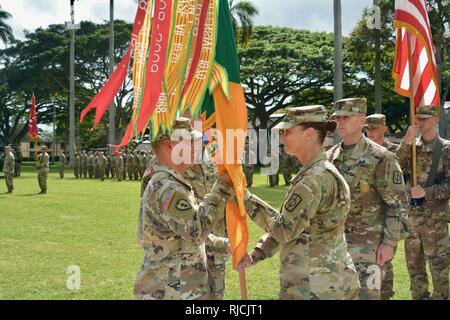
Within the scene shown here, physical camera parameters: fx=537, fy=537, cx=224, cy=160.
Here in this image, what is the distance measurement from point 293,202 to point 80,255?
5.72 metres

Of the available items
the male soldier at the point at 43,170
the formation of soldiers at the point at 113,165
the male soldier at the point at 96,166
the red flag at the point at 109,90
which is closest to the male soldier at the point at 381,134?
the red flag at the point at 109,90

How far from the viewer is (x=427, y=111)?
17.5 feet

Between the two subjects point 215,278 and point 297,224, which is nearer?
point 297,224

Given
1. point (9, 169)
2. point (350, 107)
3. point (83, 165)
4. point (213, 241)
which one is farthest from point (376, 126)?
point (83, 165)

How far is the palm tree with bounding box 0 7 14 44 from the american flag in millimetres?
48893

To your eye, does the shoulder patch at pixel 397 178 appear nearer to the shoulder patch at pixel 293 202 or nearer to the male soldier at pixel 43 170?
the shoulder patch at pixel 293 202

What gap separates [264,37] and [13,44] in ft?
75.8

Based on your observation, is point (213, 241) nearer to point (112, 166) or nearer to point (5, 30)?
point (112, 166)

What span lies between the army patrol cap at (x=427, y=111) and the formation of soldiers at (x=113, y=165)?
2058 cm

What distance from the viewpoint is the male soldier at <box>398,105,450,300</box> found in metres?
5.34

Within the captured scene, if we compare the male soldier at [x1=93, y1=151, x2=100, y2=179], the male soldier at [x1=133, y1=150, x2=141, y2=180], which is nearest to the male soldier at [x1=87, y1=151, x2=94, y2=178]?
the male soldier at [x1=93, y1=151, x2=100, y2=179]

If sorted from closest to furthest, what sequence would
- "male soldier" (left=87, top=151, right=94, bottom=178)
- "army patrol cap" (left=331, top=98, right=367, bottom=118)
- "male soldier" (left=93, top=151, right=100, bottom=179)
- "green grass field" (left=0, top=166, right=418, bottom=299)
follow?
"army patrol cap" (left=331, top=98, right=367, bottom=118), "green grass field" (left=0, top=166, right=418, bottom=299), "male soldier" (left=93, top=151, right=100, bottom=179), "male soldier" (left=87, top=151, right=94, bottom=178)

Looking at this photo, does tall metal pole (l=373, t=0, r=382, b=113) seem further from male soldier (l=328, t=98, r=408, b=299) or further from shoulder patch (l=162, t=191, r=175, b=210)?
shoulder patch (l=162, t=191, r=175, b=210)

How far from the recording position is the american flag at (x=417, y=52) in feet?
18.0
